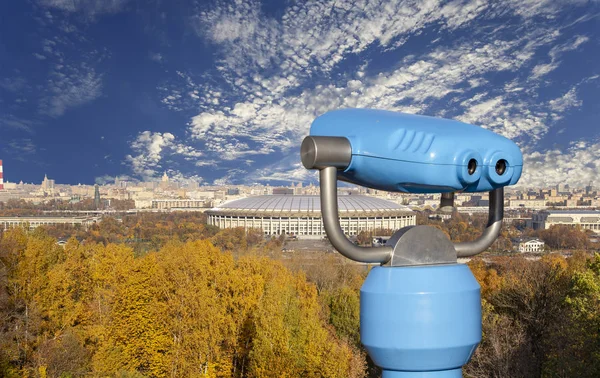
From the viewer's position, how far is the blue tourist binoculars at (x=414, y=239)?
204 cm

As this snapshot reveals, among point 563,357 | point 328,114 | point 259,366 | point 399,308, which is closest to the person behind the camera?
point 399,308

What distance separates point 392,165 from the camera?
6.93 feet

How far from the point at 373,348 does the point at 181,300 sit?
9890 millimetres

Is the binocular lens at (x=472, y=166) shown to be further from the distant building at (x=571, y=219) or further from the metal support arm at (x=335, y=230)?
the distant building at (x=571, y=219)

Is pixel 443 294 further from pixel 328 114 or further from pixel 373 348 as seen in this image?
pixel 328 114

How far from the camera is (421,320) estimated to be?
2016mm

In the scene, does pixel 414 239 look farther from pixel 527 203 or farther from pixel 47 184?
pixel 47 184

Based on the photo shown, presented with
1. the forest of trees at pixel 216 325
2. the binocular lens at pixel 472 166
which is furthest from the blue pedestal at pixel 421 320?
the forest of trees at pixel 216 325

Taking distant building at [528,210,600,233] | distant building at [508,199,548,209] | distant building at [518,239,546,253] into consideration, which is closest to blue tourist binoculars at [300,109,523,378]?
distant building at [518,239,546,253]

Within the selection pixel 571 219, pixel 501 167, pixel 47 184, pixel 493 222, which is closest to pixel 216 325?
pixel 493 222

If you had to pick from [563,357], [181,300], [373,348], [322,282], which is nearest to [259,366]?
[181,300]

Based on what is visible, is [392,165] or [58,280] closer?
[392,165]

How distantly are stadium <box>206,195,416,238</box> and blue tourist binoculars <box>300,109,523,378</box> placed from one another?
44.3 metres

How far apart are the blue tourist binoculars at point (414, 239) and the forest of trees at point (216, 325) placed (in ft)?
22.8
